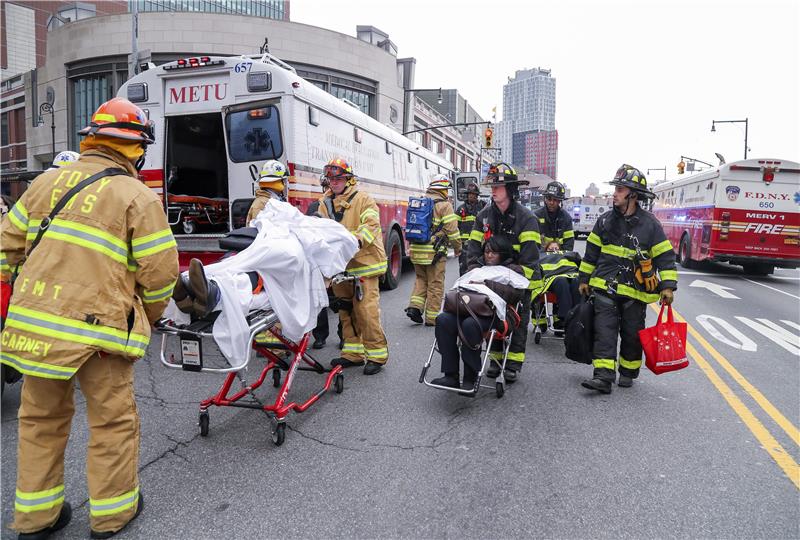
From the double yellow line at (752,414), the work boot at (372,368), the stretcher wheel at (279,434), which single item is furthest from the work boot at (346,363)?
the double yellow line at (752,414)

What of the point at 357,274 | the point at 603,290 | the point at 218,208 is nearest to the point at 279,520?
the point at 357,274

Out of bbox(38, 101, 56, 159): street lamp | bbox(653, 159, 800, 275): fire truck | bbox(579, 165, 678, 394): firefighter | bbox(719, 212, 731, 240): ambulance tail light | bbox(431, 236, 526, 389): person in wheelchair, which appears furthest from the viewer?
bbox(38, 101, 56, 159): street lamp

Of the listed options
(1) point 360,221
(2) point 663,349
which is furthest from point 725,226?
(1) point 360,221

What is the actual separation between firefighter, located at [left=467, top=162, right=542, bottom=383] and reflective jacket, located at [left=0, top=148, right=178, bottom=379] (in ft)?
10.3

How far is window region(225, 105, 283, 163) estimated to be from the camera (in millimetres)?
7027

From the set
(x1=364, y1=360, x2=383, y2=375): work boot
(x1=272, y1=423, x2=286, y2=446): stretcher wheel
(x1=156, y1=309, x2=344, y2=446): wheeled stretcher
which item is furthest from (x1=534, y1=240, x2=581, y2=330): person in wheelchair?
(x1=272, y1=423, x2=286, y2=446): stretcher wheel

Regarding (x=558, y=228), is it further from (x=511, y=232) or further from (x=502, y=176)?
(x=502, y=176)

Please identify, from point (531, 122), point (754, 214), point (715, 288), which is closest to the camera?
point (715, 288)

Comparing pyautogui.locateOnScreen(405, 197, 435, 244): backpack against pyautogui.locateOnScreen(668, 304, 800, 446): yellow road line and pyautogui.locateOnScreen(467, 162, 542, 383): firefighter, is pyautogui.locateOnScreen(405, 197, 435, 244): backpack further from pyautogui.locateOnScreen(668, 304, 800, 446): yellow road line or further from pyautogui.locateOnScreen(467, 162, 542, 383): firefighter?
pyautogui.locateOnScreen(668, 304, 800, 446): yellow road line

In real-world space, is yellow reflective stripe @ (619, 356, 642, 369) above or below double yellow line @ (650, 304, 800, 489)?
above

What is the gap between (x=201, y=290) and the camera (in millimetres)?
3076

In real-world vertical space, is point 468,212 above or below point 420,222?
above

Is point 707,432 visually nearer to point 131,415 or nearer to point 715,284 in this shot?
point 131,415

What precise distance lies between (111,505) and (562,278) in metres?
5.49
